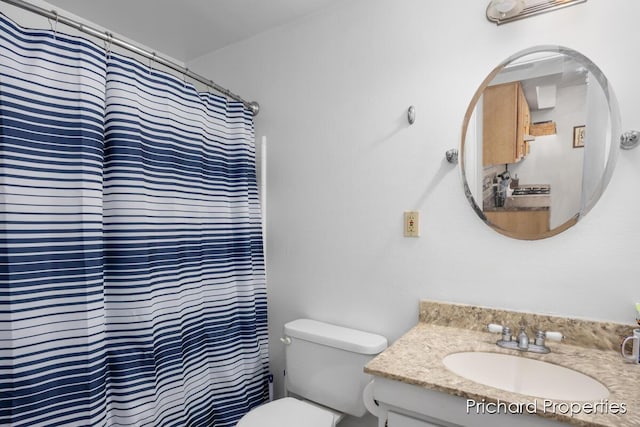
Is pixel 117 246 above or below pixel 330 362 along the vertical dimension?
above

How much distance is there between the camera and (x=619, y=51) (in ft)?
3.80

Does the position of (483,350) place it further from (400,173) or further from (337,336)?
(400,173)

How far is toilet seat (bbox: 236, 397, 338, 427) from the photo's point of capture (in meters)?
1.43

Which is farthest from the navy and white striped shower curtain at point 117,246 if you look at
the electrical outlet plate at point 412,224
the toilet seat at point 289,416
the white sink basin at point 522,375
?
the white sink basin at point 522,375

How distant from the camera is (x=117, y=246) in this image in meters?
1.28

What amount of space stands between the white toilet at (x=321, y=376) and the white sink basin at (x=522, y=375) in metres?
0.41

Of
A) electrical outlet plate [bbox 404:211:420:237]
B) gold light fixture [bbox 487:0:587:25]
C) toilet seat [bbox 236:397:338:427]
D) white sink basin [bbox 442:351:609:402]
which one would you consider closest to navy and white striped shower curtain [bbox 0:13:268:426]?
toilet seat [bbox 236:397:338:427]

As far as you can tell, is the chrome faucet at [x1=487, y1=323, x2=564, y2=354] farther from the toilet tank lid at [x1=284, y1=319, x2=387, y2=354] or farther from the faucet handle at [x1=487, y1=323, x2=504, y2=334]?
the toilet tank lid at [x1=284, y1=319, x2=387, y2=354]

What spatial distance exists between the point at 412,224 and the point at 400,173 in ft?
0.79

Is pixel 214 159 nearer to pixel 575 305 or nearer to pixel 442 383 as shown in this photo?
pixel 442 383

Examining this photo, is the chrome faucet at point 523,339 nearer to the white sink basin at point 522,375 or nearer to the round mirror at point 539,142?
the white sink basin at point 522,375

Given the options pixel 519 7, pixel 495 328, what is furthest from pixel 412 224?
pixel 519 7

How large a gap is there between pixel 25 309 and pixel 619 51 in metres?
2.10

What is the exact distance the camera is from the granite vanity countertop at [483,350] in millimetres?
828
